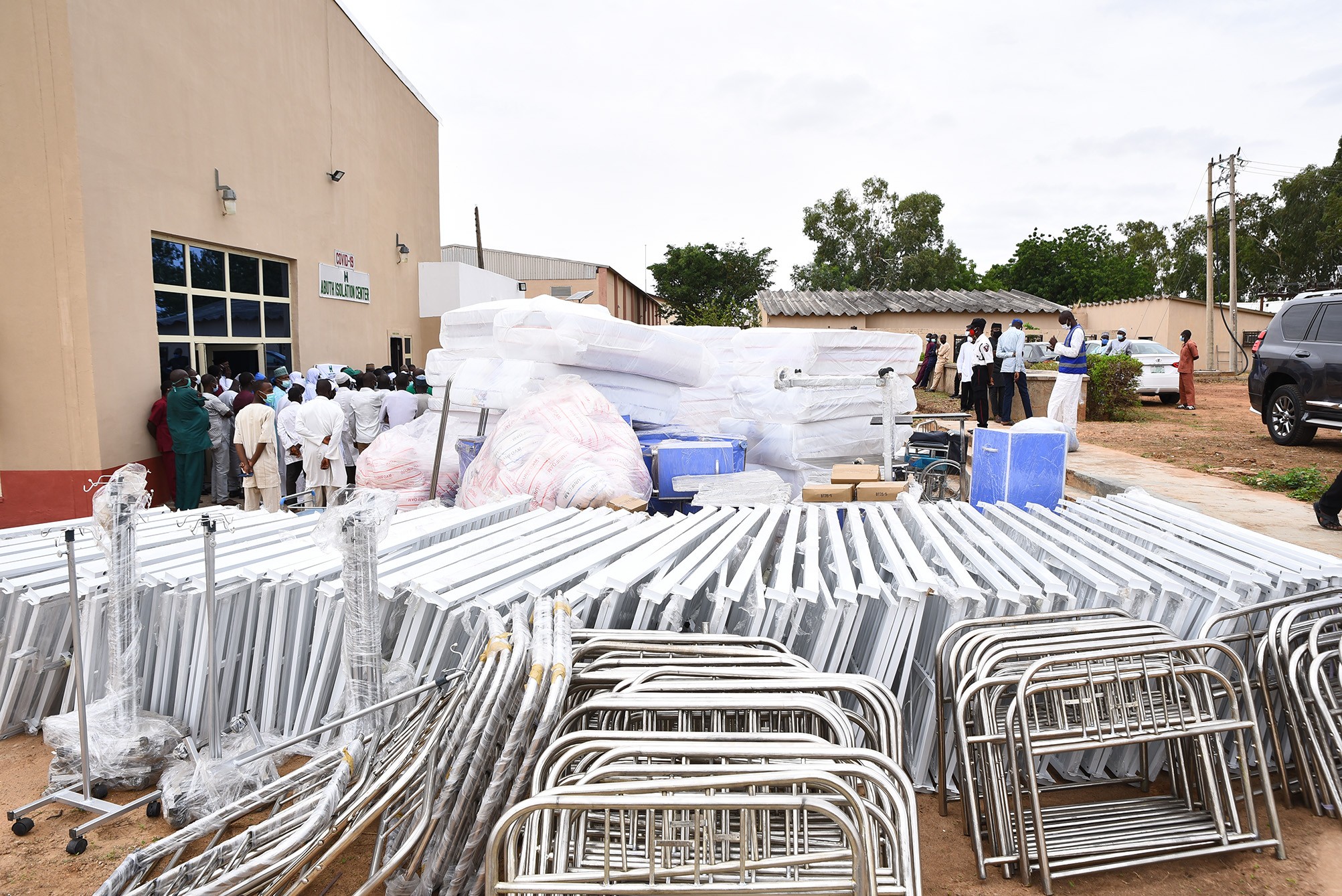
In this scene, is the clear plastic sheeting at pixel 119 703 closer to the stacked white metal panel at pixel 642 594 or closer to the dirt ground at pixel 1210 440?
the stacked white metal panel at pixel 642 594

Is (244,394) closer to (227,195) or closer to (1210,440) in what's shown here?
(227,195)

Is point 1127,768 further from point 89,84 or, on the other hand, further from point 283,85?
point 283,85

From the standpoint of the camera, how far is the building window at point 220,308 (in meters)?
9.32

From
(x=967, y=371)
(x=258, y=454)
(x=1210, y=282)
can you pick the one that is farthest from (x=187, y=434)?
(x=1210, y=282)

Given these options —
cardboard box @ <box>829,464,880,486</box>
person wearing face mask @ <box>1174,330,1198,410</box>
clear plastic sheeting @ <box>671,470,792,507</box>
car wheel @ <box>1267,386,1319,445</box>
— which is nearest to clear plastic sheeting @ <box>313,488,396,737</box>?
clear plastic sheeting @ <box>671,470,792,507</box>

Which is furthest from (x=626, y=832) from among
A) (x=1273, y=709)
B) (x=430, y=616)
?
(x=1273, y=709)

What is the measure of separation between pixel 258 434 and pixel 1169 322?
27267 mm

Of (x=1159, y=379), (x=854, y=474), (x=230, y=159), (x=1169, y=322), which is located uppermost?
(x=230, y=159)

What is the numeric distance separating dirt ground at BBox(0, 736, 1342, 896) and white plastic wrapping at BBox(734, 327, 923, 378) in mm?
6416

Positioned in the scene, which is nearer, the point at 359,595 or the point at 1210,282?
the point at 359,595

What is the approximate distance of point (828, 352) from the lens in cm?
895

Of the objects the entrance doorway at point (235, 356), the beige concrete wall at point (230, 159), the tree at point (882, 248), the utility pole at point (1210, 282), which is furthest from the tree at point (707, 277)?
the entrance doorway at point (235, 356)

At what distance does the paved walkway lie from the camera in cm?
641

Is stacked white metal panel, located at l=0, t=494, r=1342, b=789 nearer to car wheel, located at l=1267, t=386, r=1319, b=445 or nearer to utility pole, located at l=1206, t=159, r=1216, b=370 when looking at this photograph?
car wheel, located at l=1267, t=386, r=1319, b=445
